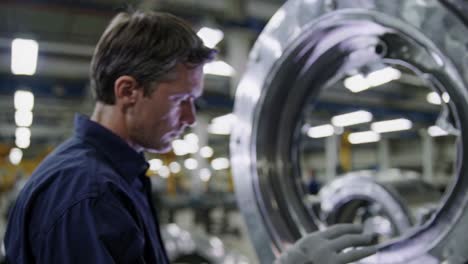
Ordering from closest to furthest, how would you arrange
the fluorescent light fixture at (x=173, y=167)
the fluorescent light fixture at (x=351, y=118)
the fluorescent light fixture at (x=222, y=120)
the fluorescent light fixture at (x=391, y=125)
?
the fluorescent light fixture at (x=351, y=118) < the fluorescent light fixture at (x=222, y=120) < the fluorescent light fixture at (x=173, y=167) < the fluorescent light fixture at (x=391, y=125)

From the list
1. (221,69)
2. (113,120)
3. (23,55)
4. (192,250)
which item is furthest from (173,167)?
(113,120)

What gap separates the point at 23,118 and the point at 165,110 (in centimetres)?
1025

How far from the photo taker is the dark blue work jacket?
26.1 inches

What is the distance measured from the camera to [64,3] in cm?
443

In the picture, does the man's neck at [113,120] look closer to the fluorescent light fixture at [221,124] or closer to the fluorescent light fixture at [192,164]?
the fluorescent light fixture at [192,164]

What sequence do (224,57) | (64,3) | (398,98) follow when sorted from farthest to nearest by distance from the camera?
1. (398,98)
2. (224,57)
3. (64,3)

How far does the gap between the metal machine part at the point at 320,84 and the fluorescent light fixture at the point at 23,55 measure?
4.82m

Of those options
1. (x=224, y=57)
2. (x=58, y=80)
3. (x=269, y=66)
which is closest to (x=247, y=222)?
(x=269, y=66)

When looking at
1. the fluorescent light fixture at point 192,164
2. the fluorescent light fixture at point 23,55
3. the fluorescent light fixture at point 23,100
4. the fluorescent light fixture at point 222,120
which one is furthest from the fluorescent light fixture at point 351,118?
the fluorescent light fixture at point 23,55

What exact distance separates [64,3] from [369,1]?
4.24 m

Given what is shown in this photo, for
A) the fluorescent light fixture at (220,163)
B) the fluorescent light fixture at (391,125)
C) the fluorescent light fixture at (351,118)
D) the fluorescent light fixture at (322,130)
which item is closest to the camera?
the fluorescent light fixture at (351,118)

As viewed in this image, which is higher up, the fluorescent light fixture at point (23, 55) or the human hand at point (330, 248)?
the fluorescent light fixture at point (23, 55)

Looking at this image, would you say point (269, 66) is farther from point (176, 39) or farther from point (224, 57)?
point (224, 57)

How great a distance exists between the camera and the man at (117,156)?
0.67 m
